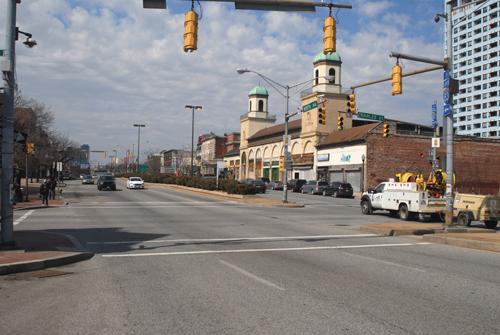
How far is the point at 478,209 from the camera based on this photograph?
676 inches

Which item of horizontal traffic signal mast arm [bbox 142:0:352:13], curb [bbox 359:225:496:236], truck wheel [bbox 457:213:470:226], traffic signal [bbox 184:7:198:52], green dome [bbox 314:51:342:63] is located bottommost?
curb [bbox 359:225:496:236]

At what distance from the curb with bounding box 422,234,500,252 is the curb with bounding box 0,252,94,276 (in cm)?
1023

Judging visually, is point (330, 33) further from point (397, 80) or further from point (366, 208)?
point (366, 208)

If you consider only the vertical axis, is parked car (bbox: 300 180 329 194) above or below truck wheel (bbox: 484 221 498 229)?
above

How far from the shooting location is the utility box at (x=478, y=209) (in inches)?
671

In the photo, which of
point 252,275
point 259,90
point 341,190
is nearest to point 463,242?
point 252,275

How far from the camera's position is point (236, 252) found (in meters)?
10.7

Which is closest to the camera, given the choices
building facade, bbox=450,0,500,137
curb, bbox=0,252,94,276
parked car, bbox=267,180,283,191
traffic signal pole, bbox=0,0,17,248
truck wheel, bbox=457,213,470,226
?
curb, bbox=0,252,94,276

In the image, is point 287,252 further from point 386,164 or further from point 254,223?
point 386,164

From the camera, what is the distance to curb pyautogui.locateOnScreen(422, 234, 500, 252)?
38.2 ft

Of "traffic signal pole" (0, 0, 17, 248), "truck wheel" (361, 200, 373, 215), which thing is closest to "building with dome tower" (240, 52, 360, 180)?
"truck wheel" (361, 200, 373, 215)

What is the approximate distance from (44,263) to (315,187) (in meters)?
40.3

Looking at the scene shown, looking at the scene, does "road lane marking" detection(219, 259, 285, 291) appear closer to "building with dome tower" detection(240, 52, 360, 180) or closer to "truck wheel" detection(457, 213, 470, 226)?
"truck wheel" detection(457, 213, 470, 226)

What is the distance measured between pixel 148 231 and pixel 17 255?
6064mm
